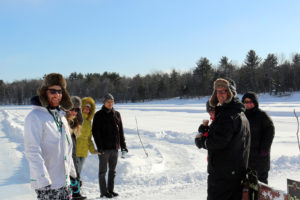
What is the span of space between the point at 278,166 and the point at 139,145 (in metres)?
4.85

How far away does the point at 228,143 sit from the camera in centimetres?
270

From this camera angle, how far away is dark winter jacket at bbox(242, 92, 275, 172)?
4.16 metres

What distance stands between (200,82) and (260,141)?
2341 inches

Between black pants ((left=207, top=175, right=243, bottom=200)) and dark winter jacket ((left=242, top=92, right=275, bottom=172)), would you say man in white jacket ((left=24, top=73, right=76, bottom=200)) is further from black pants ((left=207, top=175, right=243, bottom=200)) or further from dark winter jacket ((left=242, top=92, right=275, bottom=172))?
dark winter jacket ((left=242, top=92, right=275, bottom=172))

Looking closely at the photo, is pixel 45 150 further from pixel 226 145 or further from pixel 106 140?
pixel 106 140

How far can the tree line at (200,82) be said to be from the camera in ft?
180

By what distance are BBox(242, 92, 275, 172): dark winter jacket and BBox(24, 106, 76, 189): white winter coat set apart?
9.57 feet

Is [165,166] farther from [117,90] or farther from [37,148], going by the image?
[117,90]

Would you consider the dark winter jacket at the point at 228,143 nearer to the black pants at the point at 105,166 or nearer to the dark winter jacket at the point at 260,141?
the dark winter jacket at the point at 260,141

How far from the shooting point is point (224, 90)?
116 inches

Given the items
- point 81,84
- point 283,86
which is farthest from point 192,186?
point 81,84

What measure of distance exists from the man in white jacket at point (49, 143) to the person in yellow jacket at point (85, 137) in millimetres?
2264

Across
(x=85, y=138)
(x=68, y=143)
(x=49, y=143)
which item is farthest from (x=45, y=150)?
(x=85, y=138)

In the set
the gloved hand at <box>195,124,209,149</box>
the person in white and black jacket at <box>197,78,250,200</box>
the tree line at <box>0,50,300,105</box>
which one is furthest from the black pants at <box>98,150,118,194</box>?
the tree line at <box>0,50,300,105</box>
